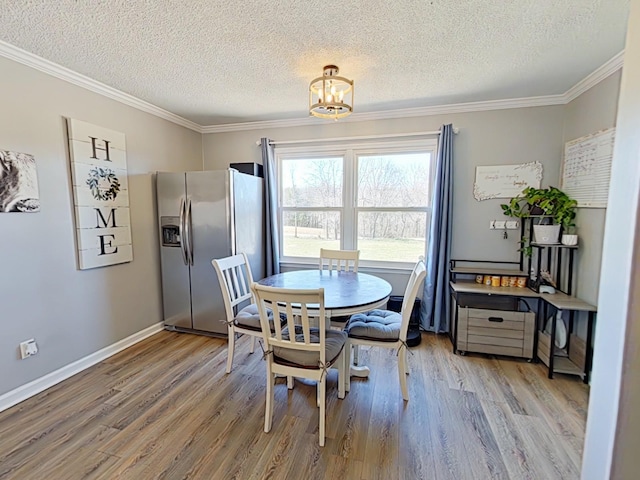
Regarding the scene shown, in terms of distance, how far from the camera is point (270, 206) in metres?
3.73

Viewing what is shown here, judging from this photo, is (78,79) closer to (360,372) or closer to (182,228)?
(182,228)

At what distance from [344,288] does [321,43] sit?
5.67ft

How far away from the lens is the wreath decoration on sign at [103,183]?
2.64 m

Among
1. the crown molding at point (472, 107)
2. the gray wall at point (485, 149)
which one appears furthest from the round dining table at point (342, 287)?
the crown molding at point (472, 107)

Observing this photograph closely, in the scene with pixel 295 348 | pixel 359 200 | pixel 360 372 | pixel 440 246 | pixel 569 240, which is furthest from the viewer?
pixel 359 200

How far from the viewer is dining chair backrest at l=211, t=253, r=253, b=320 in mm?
2482

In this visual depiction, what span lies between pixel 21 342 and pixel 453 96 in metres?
4.11

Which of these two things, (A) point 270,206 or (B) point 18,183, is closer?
(B) point 18,183

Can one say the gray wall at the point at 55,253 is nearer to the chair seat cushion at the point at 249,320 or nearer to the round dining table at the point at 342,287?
the chair seat cushion at the point at 249,320

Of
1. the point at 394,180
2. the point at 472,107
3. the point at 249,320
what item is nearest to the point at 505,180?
the point at 472,107

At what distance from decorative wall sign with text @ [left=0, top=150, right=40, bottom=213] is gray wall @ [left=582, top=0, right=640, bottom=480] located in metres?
3.15

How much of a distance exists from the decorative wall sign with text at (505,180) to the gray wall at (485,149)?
0.18 ft

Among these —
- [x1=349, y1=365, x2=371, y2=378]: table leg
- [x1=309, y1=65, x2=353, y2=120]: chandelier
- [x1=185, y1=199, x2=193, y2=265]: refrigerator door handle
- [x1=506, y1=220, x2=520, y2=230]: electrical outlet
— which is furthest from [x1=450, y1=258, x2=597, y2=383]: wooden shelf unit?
[x1=185, y1=199, x2=193, y2=265]: refrigerator door handle

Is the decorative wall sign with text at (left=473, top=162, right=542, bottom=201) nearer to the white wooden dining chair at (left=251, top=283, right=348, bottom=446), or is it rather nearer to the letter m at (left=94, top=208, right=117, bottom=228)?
the white wooden dining chair at (left=251, top=283, right=348, bottom=446)
